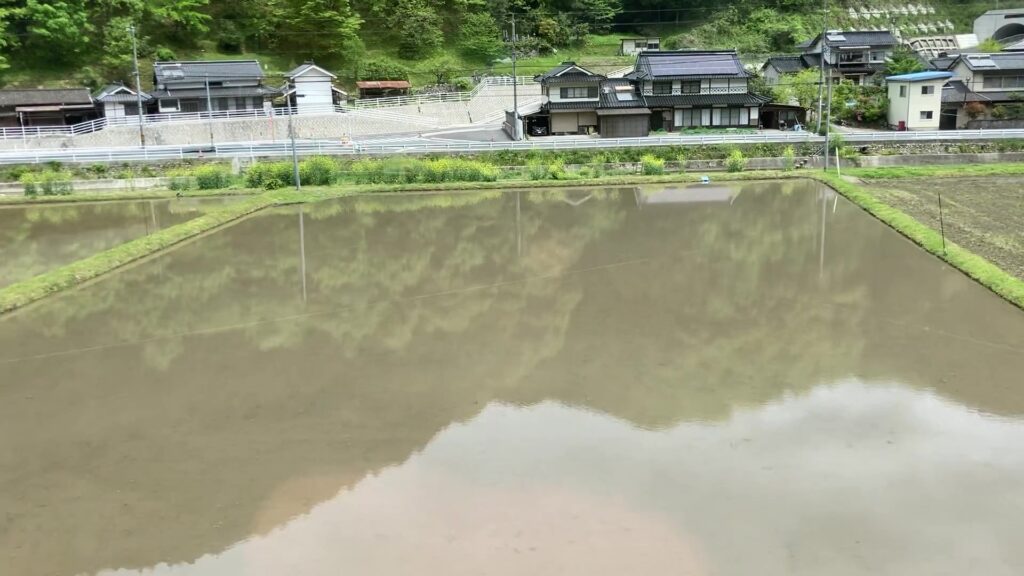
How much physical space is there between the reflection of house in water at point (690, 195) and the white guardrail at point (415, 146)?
480cm

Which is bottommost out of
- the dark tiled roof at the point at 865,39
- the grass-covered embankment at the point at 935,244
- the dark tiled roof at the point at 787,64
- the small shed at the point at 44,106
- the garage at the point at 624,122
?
the grass-covered embankment at the point at 935,244

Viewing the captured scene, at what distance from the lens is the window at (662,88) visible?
33344mm

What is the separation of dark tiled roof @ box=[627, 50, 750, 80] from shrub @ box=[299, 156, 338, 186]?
14.2 metres

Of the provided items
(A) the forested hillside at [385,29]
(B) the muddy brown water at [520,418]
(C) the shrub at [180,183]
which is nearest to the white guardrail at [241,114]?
(A) the forested hillside at [385,29]

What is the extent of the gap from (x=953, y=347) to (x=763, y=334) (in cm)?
236

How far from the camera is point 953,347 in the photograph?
10617mm

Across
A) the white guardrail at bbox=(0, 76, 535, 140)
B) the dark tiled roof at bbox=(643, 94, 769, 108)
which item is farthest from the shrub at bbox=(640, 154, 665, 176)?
the white guardrail at bbox=(0, 76, 535, 140)

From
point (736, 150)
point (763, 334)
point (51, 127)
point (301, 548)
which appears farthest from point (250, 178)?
point (301, 548)

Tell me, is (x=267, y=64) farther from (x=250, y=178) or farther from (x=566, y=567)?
(x=566, y=567)

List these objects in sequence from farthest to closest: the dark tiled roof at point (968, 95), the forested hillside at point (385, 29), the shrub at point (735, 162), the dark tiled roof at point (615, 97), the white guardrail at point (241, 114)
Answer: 1. the forested hillside at point (385, 29)
2. the dark tiled roof at point (968, 95)
3. the dark tiled roof at point (615, 97)
4. the white guardrail at point (241, 114)
5. the shrub at point (735, 162)

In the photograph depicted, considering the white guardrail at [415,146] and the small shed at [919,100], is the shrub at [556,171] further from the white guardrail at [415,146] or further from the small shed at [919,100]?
the small shed at [919,100]

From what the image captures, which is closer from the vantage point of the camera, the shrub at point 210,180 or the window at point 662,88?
the shrub at point 210,180

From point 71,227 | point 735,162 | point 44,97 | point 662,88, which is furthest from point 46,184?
point 662,88

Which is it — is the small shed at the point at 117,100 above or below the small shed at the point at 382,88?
below
